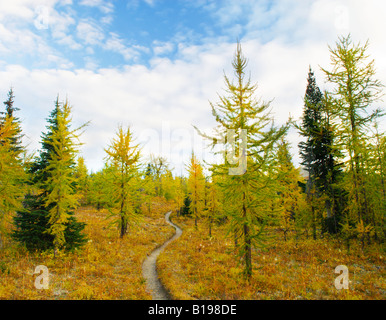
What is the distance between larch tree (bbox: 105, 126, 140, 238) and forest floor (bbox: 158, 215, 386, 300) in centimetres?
614

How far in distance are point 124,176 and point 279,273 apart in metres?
16.7

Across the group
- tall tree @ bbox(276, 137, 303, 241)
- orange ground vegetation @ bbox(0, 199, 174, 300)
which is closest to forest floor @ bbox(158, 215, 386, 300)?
orange ground vegetation @ bbox(0, 199, 174, 300)

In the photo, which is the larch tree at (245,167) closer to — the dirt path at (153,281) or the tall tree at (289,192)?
the dirt path at (153,281)

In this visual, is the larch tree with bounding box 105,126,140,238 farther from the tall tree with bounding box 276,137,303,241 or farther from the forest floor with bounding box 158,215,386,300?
the tall tree with bounding box 276,137,303,241

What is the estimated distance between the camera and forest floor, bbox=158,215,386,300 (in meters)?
9.80

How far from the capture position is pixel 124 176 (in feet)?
69.8

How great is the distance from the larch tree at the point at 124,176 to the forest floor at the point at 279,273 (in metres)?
6.14

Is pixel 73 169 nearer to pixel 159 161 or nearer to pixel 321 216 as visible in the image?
pixel 321 216

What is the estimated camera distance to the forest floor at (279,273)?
9.80 meters

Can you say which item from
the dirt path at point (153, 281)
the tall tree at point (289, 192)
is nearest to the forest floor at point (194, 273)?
the dirt path at point (153, 281)
